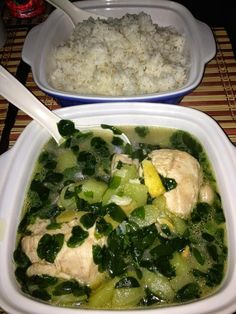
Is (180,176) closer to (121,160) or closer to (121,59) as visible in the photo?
(121,160)

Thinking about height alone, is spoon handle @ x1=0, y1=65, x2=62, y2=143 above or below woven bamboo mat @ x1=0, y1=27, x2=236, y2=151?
above

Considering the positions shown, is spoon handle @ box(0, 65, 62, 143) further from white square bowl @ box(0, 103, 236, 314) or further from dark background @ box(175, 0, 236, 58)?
dark background @ box(175, 0, 236, 58)

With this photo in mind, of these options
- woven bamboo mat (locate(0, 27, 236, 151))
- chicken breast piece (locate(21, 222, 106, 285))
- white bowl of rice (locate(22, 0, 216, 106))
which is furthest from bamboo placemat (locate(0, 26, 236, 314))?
chicken breast piece (locate(21, 222, 106, 285))

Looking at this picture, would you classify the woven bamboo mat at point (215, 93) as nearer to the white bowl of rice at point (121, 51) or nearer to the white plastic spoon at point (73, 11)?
the white bowl of rice at point (121, 51)

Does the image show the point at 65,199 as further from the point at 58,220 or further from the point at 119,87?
the point at 119,87

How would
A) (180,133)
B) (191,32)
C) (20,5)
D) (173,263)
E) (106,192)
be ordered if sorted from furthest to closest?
(20,5), (191,32), (180,133), (106,192), (173,263)

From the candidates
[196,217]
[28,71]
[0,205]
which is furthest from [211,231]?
[28,71]

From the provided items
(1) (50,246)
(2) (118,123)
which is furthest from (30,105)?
(1) (50,246)

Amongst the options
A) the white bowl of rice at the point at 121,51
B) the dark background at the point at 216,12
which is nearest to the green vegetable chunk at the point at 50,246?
the white bowl of rice at the point at 121,51
